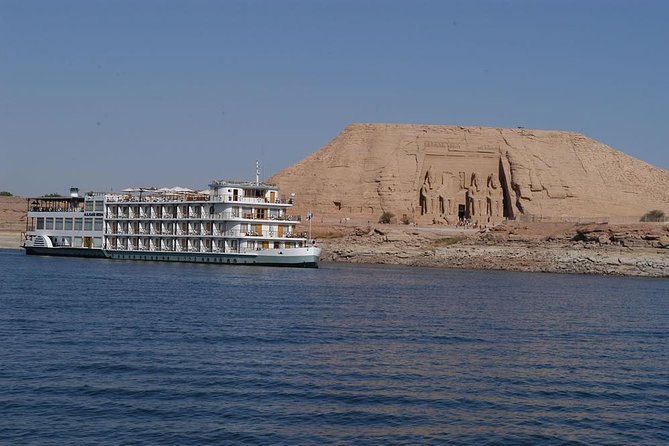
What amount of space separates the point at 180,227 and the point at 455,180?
170 ft

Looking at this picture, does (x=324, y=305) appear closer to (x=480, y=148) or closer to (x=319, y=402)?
(x=319, y=402)

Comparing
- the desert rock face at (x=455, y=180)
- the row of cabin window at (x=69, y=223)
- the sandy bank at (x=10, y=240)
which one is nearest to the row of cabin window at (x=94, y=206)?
the row of cabin window at (x=69, y=223)

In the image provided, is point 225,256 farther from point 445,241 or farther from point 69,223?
point 445,241

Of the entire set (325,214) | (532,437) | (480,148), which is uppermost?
(480,148)

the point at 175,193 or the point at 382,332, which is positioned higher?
the point at 175,193

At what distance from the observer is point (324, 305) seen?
40812 mm

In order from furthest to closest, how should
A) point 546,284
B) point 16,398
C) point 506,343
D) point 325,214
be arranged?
point 325,214, point 546,284, point 506,343, point 16,398

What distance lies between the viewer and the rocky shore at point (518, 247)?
79.5m

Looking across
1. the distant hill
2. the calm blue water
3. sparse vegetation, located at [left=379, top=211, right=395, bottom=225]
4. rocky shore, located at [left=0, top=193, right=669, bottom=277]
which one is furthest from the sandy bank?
the calm blue water

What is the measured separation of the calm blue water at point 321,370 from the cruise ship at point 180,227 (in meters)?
28.9

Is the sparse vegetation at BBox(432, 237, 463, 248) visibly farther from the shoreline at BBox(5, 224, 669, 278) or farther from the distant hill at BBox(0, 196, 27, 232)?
the distant hill at BBox(0, 196, 27, 232)

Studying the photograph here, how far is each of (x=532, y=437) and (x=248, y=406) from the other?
5893 millimetres

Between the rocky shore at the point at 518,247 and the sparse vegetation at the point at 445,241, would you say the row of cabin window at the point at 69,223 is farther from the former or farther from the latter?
the sparse vegetation at the point at 445,241

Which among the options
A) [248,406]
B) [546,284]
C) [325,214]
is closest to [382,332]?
[248,406]
